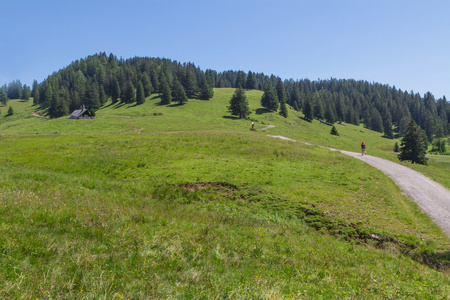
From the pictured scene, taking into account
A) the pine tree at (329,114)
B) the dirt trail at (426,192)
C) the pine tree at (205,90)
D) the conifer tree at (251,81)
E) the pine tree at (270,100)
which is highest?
the conifer tree at (251,81)

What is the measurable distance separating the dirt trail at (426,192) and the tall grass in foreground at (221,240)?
0.92 meters

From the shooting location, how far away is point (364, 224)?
1292 cm

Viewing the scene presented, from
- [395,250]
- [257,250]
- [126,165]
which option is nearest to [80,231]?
[257,250]

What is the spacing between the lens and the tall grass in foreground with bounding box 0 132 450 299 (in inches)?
219

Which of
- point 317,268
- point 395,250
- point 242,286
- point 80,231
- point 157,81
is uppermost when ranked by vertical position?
point 157,81

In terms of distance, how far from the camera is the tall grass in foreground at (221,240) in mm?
5566

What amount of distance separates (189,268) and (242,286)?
163cm

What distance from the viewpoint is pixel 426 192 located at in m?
19.1

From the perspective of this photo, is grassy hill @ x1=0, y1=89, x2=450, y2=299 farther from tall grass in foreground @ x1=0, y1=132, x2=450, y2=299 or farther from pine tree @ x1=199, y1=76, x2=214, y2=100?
pine tree @ x1=199, y1=76, x2=214, y2=100

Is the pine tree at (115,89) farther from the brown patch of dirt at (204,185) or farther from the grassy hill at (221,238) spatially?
the brown patch of dirt at (204,185)

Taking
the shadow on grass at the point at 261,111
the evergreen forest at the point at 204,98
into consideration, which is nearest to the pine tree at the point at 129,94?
the evergreen forest at the point at 204,98

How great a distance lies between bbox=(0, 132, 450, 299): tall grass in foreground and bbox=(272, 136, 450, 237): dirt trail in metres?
0.92

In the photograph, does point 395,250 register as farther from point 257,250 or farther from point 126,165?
point 126,165

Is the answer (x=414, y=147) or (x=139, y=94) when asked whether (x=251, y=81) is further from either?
(x=414, y=147)
